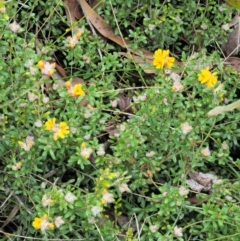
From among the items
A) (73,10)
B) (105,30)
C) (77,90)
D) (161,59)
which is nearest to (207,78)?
(161,59)

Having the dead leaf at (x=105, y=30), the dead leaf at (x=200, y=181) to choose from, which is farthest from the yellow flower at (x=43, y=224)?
the dead leaf at (x=105, y=30)

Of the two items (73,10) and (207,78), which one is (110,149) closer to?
(207,78)

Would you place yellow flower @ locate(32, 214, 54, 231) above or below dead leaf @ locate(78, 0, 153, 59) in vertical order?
below

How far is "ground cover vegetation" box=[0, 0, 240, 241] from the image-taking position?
6.98ft

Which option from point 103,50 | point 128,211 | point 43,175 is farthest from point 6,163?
point 103,50

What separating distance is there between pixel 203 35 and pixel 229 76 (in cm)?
31

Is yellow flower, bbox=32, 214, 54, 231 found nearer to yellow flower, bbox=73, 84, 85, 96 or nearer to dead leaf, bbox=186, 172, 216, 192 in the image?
yellow flower, bbox=73, 84, 85, 96

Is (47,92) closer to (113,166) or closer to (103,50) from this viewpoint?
(103,50)

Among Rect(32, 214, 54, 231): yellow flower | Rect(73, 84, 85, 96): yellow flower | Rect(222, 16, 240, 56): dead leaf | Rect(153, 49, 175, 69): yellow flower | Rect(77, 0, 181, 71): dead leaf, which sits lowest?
Rect(32, 214, 54, 231): yellow flower

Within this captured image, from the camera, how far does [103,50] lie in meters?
2.63

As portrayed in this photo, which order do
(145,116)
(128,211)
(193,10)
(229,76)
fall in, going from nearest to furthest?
(145,116), (128,211), (229,76), (193,10)

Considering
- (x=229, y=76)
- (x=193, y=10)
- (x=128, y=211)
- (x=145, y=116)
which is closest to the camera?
(x=145, y=116)

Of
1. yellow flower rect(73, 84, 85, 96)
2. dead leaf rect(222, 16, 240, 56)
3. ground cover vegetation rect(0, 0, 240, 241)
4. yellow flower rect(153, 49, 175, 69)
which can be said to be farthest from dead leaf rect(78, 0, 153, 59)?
yellow flower rect(73, 84, 85, 96)

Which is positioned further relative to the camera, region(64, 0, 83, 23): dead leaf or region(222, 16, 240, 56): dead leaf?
region(222, 16, 240, 56): dead leaf
